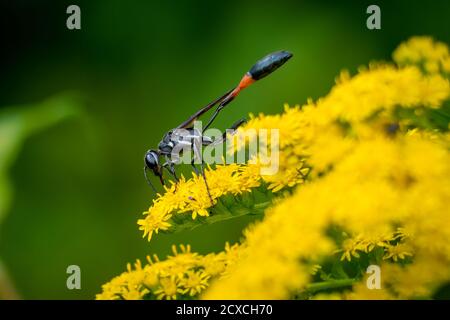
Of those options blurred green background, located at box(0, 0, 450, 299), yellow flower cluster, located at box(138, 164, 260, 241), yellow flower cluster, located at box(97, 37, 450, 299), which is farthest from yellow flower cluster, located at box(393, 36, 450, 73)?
blurred green background, located at box(0, 0, 450, 299)

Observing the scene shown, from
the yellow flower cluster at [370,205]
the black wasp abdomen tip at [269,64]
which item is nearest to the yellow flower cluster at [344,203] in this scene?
the yellow flower cluster at [370,205]

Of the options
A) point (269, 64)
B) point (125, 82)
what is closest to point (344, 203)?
point (269, 64)

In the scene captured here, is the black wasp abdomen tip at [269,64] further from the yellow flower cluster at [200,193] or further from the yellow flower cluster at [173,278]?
the yellow flower cluster at [173,278]

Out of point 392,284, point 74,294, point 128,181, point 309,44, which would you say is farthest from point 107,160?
point 392,284

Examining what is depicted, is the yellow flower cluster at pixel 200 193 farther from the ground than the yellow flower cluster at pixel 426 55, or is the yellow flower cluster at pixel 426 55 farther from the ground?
the yellow flower cluster at pixel 426 55

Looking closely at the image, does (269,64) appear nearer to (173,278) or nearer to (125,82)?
(173,278)

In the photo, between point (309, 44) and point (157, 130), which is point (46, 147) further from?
point (309, 44)

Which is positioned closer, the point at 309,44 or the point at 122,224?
the point at 122,224
